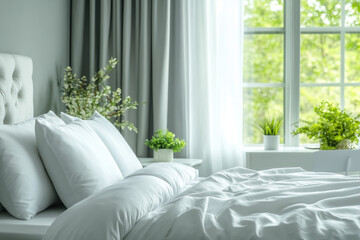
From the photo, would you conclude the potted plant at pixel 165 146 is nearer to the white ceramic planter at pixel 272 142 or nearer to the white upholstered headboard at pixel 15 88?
the white ceramic planter at pixel 272 142

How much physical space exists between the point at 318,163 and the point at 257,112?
56.6 inches

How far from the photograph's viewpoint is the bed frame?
1.88m

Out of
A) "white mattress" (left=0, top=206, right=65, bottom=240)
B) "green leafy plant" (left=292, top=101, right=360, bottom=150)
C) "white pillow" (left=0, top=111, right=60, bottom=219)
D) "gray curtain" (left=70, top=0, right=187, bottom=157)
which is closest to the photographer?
"white mattress" (left=0, top=206, right=65, bottom=240)

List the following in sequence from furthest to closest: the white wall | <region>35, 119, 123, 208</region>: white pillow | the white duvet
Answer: the white wall < <region>35, 119, 123, 208</region>: white pillow < the white duvet

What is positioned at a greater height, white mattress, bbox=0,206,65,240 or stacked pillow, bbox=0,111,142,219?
stacked pillow, bbox=0,111,142,219

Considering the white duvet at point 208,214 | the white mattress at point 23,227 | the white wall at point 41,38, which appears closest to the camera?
the white duvet at point 208,214

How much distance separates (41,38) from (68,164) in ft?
5.79

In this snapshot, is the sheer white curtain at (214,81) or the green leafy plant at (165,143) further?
the sheer white curtain at (214,81)

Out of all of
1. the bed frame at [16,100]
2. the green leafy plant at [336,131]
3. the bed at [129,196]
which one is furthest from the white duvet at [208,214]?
the green leafy plant at [336,131]

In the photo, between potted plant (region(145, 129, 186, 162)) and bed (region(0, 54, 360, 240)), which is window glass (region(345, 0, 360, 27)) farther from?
bed (region(0, 54, 360, 240))

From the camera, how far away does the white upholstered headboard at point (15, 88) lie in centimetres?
262

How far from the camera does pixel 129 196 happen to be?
5.72ft

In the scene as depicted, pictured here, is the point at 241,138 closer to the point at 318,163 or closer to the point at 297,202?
the point at 318,163

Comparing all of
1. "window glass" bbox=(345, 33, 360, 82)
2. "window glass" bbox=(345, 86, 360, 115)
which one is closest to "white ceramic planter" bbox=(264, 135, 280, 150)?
"window glass" bbox=(345, 86, 360, 115)
